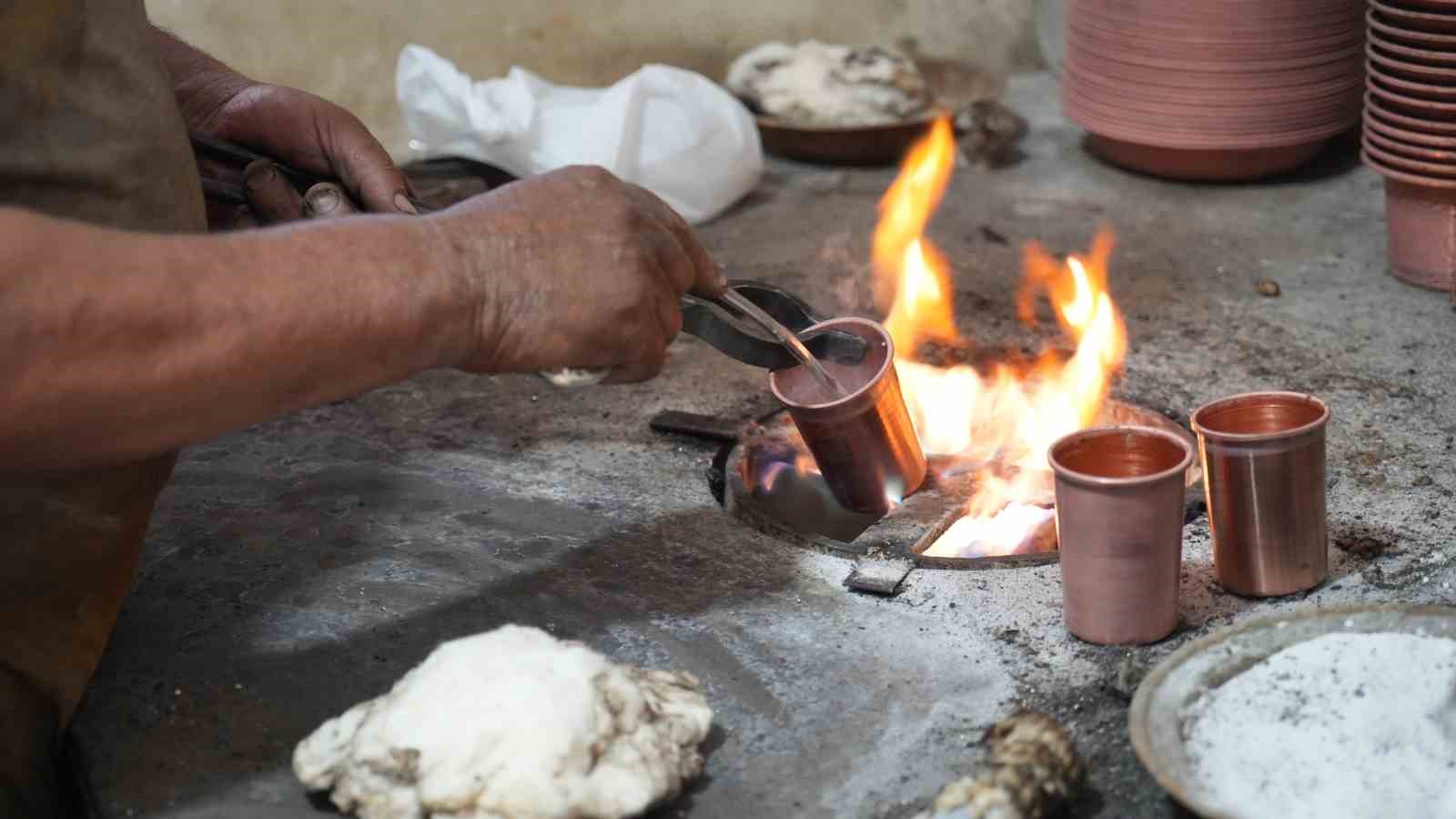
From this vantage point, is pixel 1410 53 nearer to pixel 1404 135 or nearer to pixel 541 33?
pixel 1404 135

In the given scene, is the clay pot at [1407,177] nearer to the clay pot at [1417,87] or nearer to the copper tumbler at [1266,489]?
the clay pot at [1417,87]

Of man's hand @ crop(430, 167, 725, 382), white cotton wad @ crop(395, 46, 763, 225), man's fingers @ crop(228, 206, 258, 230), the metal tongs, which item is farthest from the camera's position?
white cotton wad @ crop(395, 46, 763, 225)

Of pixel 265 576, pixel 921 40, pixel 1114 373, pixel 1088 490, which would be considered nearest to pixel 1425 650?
pixel 1088 490

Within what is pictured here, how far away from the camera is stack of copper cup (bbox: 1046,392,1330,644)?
7.02 ft

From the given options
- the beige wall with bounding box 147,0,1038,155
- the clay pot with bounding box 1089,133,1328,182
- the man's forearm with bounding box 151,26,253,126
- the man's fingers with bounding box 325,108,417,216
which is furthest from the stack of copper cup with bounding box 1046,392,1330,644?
the beige wall with bounding box 147,0,1038,155

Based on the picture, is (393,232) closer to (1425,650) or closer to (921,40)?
(1425,650)

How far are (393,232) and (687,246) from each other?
45 centimetres

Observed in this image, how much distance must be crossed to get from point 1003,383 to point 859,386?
2.39 feet

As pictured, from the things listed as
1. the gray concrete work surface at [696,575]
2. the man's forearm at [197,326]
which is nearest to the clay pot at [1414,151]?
the gray concrete work surface at [696,575]

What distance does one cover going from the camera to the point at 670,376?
3426 millimetres

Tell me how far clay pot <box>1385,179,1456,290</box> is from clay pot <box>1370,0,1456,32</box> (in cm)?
35

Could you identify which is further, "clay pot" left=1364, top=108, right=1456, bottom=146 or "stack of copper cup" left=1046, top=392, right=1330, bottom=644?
"clay pot" left=1364, top=108, right=1456, bottom=146

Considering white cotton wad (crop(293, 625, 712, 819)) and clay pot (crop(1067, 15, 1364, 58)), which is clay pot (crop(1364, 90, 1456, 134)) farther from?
white cotton wad (crop(293, 625, 712, 819))

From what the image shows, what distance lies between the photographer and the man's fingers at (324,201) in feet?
8.70
